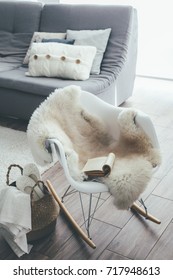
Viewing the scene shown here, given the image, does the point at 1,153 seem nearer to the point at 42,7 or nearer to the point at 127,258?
the point at 127,258

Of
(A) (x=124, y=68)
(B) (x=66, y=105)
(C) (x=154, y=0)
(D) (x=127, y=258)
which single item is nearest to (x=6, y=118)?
(A) (x=124, y=68)

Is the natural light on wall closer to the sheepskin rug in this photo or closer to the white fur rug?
the white fur rug

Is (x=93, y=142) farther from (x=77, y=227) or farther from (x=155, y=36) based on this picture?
(x=155, y=36)

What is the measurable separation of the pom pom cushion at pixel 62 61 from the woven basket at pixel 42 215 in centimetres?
134

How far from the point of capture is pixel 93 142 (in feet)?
6.40

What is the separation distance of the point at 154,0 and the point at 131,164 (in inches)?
116

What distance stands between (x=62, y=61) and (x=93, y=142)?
1157 millimetres

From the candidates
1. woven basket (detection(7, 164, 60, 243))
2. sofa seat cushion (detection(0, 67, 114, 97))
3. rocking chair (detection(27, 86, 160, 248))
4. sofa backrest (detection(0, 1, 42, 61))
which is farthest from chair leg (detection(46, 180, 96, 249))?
sofa backrest (detection(0, 1, 42, 61))

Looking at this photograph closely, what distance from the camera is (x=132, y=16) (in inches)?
124

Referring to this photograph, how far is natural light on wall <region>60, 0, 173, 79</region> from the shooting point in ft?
13.3

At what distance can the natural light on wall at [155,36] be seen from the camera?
406cm

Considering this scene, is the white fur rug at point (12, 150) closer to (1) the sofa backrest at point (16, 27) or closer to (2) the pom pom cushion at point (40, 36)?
(2) the pom pom cushion at point (40, 36)

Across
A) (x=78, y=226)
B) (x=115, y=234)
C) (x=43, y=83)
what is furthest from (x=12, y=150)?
(x=115, y=234)

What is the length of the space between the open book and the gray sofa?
43.3 inches
